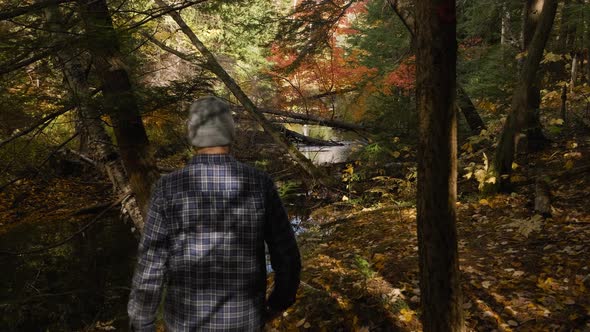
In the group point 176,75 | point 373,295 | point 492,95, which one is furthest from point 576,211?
point 176,75

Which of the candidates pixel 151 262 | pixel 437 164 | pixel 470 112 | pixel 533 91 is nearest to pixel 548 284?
pixel 437 164

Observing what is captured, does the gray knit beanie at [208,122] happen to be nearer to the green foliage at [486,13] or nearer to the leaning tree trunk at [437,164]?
the leaning tree trunk at [437,164]

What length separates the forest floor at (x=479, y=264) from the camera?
146 inches

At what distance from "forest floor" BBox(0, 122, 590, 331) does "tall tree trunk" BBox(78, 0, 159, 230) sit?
7.82 ft

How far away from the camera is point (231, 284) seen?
205 cm

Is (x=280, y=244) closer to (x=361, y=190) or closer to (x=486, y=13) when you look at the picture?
(x=361, y=190)

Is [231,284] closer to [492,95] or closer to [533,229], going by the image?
[533,229]

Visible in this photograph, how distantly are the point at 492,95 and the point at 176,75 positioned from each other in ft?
38.0

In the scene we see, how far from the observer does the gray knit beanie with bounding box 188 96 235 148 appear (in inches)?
77.1

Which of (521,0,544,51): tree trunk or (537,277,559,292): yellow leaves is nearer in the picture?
(537,277,559,292): yellow leaves

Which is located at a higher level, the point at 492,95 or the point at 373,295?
the point at 492,95

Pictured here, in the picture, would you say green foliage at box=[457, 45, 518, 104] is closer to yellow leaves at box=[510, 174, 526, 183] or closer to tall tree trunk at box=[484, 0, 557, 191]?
yellow leaves at box=[510, 174, 526, 183]

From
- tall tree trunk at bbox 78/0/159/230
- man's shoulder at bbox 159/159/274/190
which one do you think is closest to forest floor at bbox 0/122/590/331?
tall tree trunk at bbox 78/0/159/230

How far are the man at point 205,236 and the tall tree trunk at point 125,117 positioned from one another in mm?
2823
